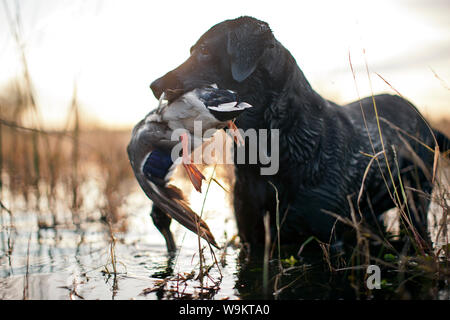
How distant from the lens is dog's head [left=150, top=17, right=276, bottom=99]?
114 inches

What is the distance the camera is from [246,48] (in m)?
2.93

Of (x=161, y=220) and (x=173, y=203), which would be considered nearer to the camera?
(x=173, y=203)

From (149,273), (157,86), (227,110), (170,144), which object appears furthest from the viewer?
(149,273)

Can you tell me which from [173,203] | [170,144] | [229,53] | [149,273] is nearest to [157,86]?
[170,144]

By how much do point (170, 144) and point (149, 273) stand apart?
0.85 metres

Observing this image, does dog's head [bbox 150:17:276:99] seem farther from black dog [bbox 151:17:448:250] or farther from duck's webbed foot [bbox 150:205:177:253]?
duck's webbed foot [bbox 150:205:177:253]

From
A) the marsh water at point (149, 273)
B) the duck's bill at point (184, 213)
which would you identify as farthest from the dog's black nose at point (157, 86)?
the marsh water at point (149, 273)

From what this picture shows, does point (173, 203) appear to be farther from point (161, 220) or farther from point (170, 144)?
point (161, 220)

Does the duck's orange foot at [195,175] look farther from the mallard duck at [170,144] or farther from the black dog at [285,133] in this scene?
the black dog at [285,133]

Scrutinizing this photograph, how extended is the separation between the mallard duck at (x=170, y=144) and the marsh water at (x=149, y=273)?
0.17 m

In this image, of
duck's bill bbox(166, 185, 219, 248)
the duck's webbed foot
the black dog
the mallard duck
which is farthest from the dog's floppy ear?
the duck's webbed foot

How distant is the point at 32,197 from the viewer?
5.50 meters
